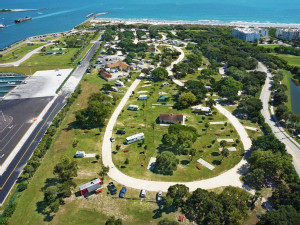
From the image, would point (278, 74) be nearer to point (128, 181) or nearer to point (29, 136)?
point (128, 181)

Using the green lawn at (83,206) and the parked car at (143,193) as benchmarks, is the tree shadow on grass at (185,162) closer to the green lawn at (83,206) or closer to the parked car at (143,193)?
the green lawn at (83,206)

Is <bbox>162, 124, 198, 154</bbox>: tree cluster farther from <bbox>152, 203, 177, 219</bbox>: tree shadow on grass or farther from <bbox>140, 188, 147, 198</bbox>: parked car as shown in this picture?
<bbox>152, 203, 177, 219</bbox>: tree shadow on grass

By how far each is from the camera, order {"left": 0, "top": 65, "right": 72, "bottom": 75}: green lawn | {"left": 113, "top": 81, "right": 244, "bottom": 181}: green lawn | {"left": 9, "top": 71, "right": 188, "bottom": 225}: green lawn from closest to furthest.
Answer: {"left": 9, "top": 71, "right": 188, "bottom": 225}: green lawn
{"left": 113, "top": 81, "right": 244, "bottom": 181}: green lawn
{"left": 0, "top": 65, "right": 72, "bottom": 75}: green lawn

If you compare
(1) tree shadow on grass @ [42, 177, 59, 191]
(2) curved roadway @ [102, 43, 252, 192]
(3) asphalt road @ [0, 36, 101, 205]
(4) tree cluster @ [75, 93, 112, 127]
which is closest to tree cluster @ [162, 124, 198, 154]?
(2) curved roadway @ [102, 43, 252, 192]

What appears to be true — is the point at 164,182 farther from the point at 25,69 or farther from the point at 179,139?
the point at 25,69

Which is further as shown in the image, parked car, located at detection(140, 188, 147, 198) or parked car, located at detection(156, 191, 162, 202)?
parked car, located at detection(140, 188, 147, 198)

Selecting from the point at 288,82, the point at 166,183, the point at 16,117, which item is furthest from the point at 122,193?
the point at 288,82
